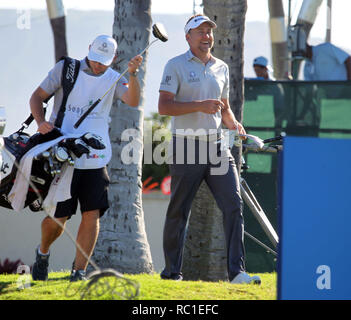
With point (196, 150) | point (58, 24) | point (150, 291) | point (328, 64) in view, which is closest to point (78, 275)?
point (150, 291)

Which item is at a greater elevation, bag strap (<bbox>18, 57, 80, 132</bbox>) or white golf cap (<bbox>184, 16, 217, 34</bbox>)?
white golf cap (<bbox>184, 16, 217, 34</bbox>)

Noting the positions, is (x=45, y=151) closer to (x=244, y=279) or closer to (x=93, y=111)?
(x=93, y=111)

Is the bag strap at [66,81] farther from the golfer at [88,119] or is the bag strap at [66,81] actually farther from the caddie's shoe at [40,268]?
the caddie's shoe at [40,268]

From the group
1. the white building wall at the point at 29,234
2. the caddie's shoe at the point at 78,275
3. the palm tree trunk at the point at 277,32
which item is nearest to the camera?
the caddie's shoe at the point at 78,275

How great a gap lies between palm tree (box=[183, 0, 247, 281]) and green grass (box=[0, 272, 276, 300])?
1632 millimetres

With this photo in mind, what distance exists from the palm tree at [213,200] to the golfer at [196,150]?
1301 millimetres

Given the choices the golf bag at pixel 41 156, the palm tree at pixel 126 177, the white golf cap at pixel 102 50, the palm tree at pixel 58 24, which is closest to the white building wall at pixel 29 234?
the palm tree at pixel 58 24

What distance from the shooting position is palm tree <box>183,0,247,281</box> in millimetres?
8070

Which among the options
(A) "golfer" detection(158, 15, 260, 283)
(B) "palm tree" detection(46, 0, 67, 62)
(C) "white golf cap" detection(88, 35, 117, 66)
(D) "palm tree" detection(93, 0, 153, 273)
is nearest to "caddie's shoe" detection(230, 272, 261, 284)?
(A) "golfer" detection(158, 15, 260, 283)

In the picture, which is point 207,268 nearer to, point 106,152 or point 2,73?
point 106,152

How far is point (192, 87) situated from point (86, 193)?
110 cm

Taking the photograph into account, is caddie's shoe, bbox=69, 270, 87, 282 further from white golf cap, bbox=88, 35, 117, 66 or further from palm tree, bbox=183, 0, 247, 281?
palm tree, bbox=183, 0, 247, 281

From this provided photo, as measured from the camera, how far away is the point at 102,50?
643 cm

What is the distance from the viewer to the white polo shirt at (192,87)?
6660 millimetres
